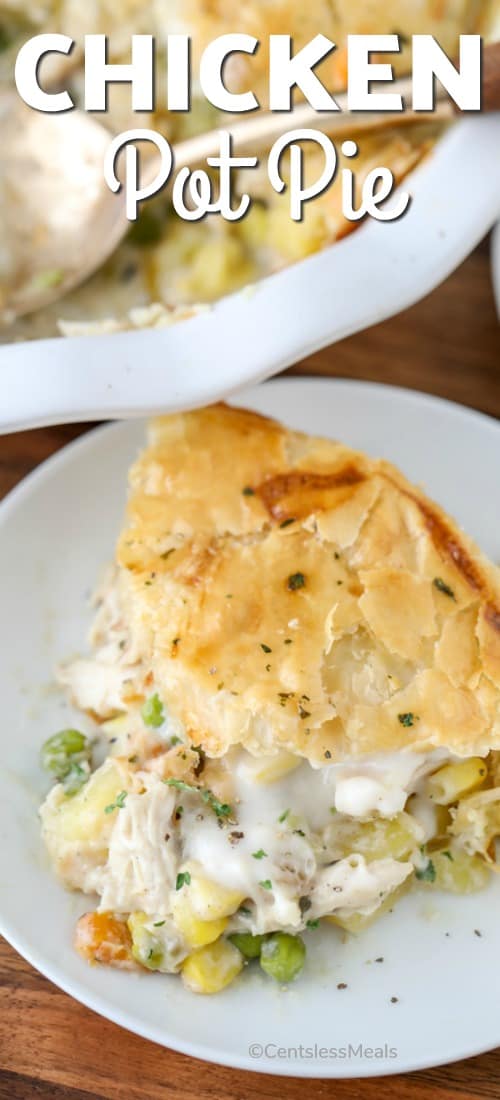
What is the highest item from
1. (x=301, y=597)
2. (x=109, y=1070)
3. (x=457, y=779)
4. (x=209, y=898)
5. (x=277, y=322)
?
(x=277, y=322)

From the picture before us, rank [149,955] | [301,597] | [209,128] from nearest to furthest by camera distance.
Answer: [149,955] → [301,597] → [209,128]

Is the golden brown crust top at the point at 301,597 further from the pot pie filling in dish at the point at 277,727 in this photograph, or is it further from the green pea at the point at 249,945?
the green pea at the point at 249,945

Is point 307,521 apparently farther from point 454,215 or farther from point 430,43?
point 430,43

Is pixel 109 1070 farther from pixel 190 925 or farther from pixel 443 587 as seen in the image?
pixel 443 587

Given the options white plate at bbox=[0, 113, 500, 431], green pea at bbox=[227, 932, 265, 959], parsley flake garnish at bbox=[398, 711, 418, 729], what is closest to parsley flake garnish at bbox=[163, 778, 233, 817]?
green pea at bbox=[227, 932, 265, 959]

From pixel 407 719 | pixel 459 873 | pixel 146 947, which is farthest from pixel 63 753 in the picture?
pixel 459 873
